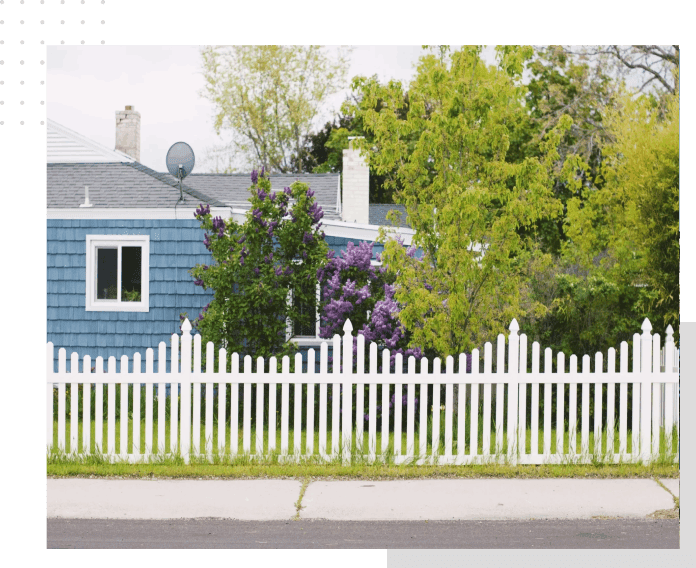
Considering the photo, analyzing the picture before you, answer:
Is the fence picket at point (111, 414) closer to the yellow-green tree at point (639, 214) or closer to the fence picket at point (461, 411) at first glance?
the fence picket at point (461, 411)

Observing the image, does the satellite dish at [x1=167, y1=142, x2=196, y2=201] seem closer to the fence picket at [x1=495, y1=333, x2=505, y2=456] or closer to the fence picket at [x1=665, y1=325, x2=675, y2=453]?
the fence picket at [x1=495, y1=333, x2=505, y2=456]

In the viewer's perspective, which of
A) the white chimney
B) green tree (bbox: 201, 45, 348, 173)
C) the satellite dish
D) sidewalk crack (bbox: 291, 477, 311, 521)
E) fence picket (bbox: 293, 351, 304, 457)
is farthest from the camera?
the white chimney

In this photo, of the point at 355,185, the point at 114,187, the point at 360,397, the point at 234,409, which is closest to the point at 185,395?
the point at 234,409

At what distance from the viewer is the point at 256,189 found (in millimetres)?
8766

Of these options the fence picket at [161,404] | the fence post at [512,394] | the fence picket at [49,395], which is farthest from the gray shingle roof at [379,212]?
the fence picket at [49,395]

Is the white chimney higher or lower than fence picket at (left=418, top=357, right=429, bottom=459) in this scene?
higher

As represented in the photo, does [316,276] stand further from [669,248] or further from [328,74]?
[669,248]

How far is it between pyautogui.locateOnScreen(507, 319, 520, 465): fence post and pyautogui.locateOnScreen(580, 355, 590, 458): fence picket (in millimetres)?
561

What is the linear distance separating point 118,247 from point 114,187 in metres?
0.79

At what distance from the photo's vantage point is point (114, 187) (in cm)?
1013

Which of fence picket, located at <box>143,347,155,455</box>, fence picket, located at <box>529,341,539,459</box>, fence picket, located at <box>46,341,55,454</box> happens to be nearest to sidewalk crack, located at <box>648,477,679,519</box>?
fence picket, located at <box>529,341,539,459</box>

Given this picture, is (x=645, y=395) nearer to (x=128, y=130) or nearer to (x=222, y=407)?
(x=222, y=407)

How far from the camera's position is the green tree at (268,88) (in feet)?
26.7

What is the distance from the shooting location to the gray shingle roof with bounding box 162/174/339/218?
1136 cm
